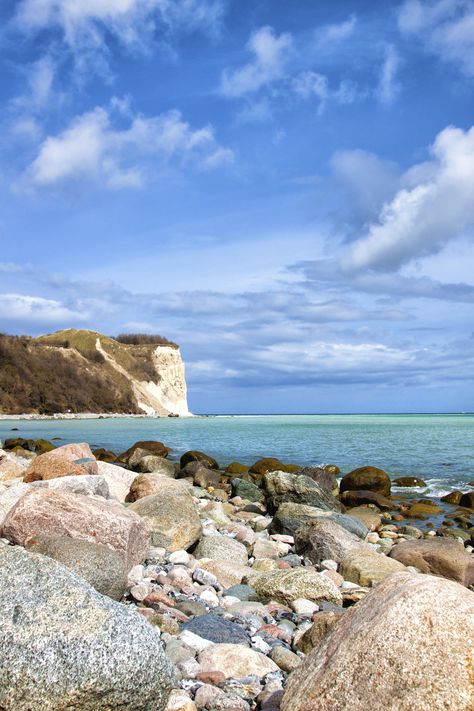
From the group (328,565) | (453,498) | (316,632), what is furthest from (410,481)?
(316,632)

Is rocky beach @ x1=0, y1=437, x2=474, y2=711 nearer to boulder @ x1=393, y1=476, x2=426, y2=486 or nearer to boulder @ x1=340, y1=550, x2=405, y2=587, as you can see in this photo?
boulder @ x1=340, y1=550, x2=405, y2=587

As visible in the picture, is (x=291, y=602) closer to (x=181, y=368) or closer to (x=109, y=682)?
(x=109, y=682)

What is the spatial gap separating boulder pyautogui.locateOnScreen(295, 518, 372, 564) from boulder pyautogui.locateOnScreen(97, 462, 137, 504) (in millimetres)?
3930

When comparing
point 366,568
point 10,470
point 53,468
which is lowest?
point 366,568

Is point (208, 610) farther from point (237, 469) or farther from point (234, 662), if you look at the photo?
point (237, 469)

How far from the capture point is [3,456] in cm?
1702

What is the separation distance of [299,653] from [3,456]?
12903 mm

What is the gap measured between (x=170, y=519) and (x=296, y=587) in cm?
290

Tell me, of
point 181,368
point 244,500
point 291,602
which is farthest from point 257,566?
point 181,368

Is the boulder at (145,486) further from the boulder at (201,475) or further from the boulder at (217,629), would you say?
the boulder at (201,475)

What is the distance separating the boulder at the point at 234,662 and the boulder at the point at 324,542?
5.15 metres

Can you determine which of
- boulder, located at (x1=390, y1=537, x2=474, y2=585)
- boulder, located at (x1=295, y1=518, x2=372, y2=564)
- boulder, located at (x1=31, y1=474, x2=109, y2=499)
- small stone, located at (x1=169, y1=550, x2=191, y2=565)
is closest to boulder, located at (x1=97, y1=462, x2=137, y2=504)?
boulder, located at (x1=31, y1=474, x2=109, y2=499)

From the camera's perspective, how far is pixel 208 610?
7.30 m

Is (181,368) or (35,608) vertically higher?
(181,368)
